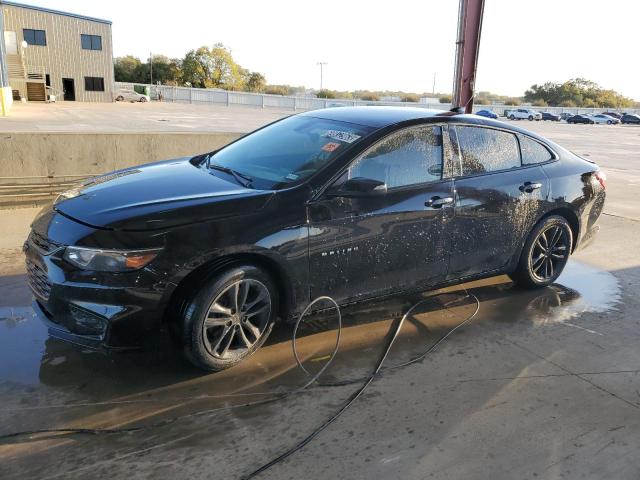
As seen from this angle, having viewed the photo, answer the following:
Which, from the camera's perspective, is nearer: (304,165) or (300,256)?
(300,256)

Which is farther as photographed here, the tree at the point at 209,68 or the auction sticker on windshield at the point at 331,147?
the tree at the point at 209,68

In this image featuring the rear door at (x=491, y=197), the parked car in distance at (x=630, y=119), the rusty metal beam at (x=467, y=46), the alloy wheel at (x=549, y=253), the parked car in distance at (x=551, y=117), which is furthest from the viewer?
the parked car in distance at (x=551, y=117)

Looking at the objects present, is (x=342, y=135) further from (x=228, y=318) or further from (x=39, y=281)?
(x=39, y=281)

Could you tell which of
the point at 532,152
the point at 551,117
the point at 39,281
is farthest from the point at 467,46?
the point at 551,117

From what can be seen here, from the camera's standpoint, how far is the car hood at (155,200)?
3209 millimetres

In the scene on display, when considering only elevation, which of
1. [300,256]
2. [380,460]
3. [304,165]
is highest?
[304,165]

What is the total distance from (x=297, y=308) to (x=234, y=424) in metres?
0.95

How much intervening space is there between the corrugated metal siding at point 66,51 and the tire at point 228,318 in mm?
55907

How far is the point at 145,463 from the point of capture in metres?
2.66

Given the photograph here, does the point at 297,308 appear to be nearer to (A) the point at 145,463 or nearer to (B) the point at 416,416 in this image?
(B) the point at 416,416

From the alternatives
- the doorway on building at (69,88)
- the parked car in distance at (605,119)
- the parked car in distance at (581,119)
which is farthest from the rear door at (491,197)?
the parked car in distance at (605,119)

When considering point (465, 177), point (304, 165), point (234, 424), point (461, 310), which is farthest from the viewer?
point (461, 310)

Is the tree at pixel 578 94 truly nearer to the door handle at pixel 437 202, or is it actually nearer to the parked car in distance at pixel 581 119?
the parked car in distance at pixel 581 119

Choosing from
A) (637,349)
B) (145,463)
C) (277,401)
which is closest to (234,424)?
(277,401)
